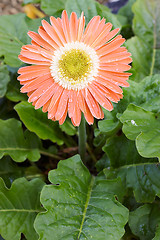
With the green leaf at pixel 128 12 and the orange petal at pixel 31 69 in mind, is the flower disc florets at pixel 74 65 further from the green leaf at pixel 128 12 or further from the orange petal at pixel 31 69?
the green leaf at pixel 128 12

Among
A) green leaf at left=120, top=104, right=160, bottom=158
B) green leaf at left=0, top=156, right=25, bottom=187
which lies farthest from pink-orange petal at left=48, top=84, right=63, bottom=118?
green leaf at left=0, top=156, right=25, bottom=187

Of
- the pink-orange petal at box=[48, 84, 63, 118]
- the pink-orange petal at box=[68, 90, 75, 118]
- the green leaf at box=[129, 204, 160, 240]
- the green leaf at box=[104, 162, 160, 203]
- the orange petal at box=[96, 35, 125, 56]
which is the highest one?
the orange petal at box=[96, 35, 125, 56]

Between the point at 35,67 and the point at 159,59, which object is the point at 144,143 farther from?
the point at 159,59

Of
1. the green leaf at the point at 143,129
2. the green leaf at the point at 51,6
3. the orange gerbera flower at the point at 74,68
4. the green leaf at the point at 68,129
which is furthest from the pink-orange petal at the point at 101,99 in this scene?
the green leaf at the point at 51,6

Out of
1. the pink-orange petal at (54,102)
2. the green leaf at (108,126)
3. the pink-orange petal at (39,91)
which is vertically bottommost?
the green leaf at (108,126)

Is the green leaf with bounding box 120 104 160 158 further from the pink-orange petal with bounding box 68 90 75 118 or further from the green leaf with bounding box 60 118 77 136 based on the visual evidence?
the green leaf with bounding box 60 118 77 136
